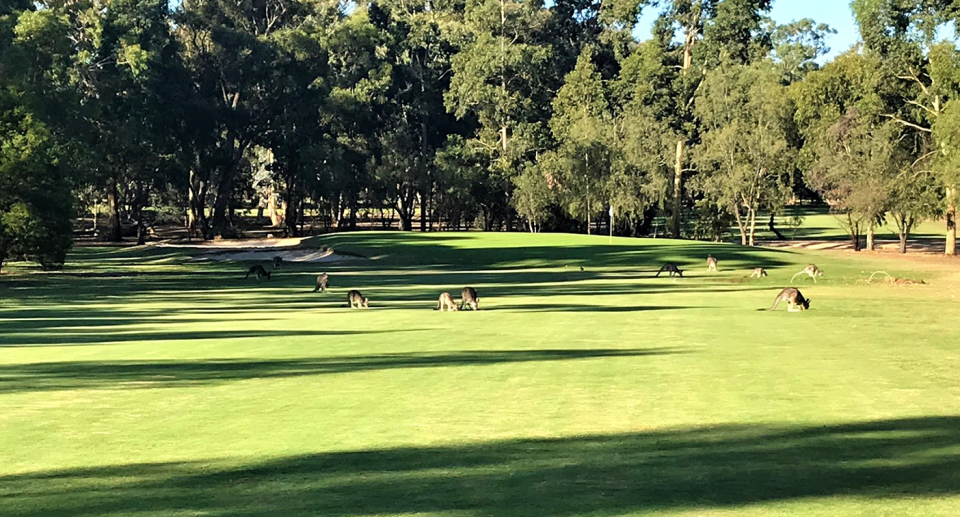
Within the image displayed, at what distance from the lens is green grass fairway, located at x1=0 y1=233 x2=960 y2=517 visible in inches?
332

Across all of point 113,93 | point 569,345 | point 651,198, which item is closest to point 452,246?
point 651,198

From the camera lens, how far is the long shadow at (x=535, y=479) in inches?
317

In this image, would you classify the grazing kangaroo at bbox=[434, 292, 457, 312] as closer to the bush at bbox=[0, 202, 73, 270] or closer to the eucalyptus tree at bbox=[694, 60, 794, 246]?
the bush at bbox=[0, 202, 73, 270]

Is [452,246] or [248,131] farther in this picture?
[248,131]

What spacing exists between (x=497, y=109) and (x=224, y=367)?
75593 mm

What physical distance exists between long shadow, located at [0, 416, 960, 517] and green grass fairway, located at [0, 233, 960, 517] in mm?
32

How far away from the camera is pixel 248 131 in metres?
91.6

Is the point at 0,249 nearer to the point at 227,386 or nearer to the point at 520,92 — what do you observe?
the point at 227,386

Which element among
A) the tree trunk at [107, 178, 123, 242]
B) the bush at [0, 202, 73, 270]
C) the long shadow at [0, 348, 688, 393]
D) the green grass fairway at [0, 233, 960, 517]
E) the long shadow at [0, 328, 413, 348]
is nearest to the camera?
the green grass fairway at [0, 233, 960, 517]

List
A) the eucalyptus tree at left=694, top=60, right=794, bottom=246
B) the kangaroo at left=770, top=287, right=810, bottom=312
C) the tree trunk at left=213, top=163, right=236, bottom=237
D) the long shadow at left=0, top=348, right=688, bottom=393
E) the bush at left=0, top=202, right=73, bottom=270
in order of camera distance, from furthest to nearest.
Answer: the tree trunk at left=213, top=163, right=236, bottom=237 → the eucalyptus tree at left=694, top=60, right=794, bottom=246 → the bush at left=0, top=202, right=73, bottom=270 → the kangaroo at left=770, top=287, right=810, bottom=312 → the long shadow at left=0, top=348, right=688, bottom=393

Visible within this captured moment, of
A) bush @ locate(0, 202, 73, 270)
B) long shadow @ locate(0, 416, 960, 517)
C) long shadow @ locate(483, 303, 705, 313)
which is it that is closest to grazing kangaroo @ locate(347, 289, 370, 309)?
long shadow @ locate(483, 303, 705, 313)

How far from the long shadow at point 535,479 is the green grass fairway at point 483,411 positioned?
3cm

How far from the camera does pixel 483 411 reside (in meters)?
12.3

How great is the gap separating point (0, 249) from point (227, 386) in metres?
34.4
